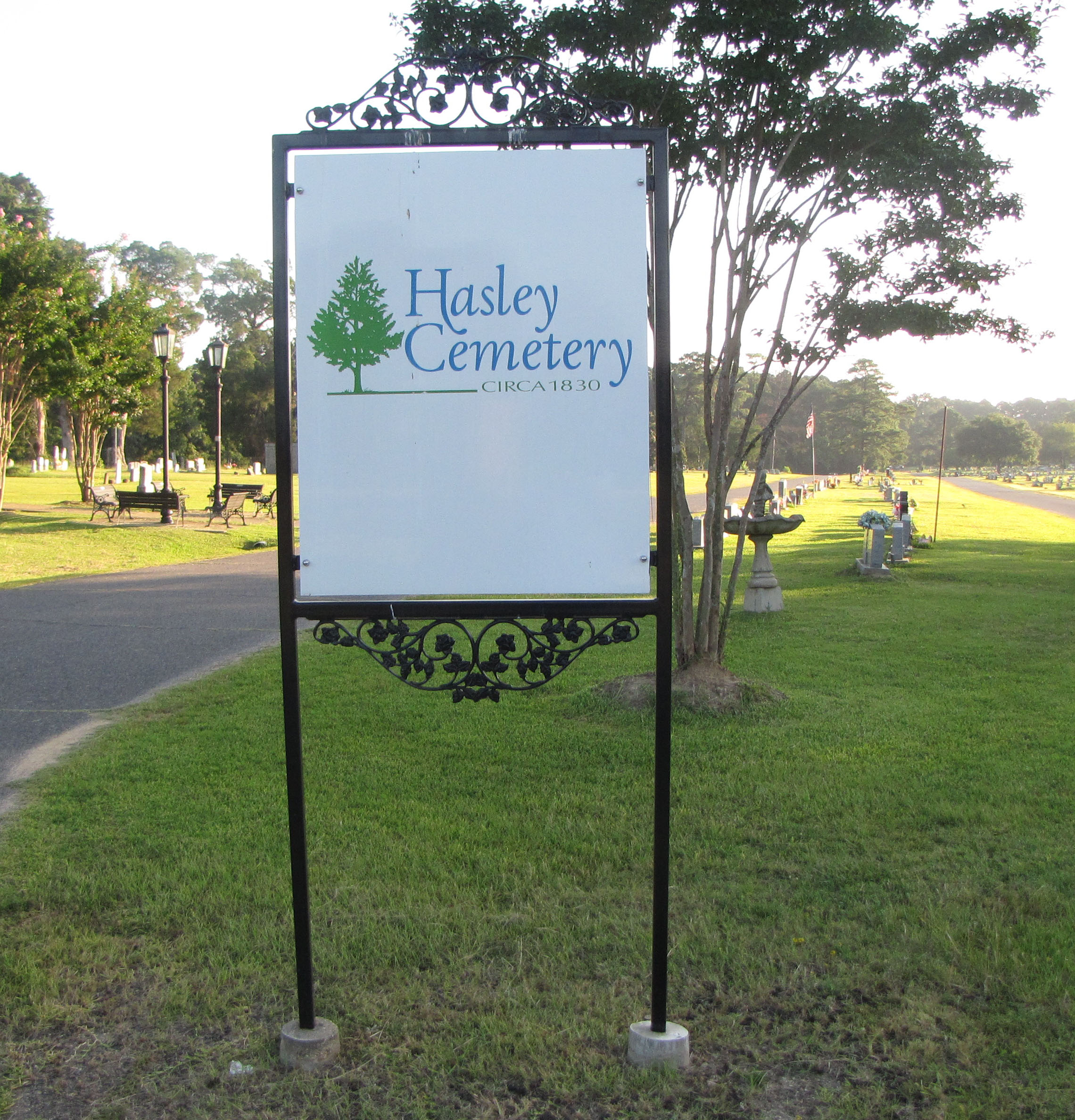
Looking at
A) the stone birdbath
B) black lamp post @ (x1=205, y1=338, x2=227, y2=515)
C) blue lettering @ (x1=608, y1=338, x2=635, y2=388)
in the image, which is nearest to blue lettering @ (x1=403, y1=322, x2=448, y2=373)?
blue lettering @ (x1=608, y1=338, x2=635, y2=388)

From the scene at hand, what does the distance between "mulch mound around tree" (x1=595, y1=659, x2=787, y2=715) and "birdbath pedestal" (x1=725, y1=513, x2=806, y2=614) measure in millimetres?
4480

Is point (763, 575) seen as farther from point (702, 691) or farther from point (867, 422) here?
point (867, 422)

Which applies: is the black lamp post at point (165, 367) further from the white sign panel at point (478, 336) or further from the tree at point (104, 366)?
the white sign panel at point (478, 336)

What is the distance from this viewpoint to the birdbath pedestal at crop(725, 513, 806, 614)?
11.2 meters

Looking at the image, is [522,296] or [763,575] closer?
[522,296]

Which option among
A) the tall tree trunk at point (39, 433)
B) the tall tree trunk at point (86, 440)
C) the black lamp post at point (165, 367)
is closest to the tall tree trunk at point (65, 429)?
the tall tree trunk at point (39, 433)

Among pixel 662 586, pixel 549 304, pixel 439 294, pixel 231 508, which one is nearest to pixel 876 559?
pixel 662 586

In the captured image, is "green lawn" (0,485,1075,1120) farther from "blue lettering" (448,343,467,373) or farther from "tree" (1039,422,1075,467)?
"tree" (1039,422,1075,467)

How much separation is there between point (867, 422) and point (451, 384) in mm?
99185

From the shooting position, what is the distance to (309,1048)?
2.61 meters

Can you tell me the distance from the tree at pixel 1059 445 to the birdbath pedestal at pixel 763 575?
149119 mm

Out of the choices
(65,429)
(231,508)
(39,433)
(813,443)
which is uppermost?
(65,429)

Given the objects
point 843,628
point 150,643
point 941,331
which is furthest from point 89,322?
point 941,331

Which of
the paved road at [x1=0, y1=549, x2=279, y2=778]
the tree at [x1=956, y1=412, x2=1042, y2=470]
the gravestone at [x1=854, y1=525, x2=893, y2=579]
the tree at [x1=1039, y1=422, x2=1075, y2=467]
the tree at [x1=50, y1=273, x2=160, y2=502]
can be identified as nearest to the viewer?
A: the paved road at [x1=0, y1=549, x2=279, y2=778]
